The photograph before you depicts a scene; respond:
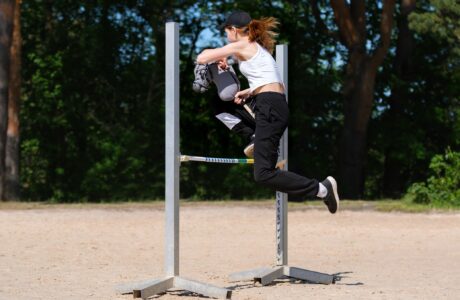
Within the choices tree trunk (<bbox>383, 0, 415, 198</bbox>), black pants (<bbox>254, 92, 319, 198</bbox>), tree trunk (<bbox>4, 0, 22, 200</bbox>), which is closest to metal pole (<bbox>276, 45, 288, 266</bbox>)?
black pants (<bbox>254, 92, 319, 198</bbox>)

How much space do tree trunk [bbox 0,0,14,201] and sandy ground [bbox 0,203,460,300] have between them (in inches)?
120

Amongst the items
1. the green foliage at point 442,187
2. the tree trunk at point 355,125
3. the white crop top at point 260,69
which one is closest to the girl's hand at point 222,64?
the white crop top at point 260,69

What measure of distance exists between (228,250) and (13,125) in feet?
30.3

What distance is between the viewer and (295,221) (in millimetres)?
14086

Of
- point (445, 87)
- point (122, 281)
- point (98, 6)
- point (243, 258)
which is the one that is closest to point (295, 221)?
point (243, 258)

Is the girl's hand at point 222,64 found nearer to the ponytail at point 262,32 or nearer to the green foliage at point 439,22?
the ponytail at point 262,32

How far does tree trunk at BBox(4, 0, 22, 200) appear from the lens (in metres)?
18.8

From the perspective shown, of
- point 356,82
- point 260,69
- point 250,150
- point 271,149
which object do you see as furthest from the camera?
point 356,82

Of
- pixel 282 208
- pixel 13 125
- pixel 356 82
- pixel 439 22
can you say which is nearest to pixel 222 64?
pixel 282 208

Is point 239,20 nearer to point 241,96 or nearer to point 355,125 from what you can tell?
point 241,96

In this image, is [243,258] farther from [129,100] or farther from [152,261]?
[129,100]

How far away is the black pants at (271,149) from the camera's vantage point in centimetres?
666

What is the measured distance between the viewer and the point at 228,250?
10.7m

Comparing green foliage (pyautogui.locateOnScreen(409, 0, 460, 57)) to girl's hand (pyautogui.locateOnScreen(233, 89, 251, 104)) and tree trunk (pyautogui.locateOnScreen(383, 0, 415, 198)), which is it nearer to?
tree trunk (pyautogui.locateOnScreen(383, 0, 415, 198))
